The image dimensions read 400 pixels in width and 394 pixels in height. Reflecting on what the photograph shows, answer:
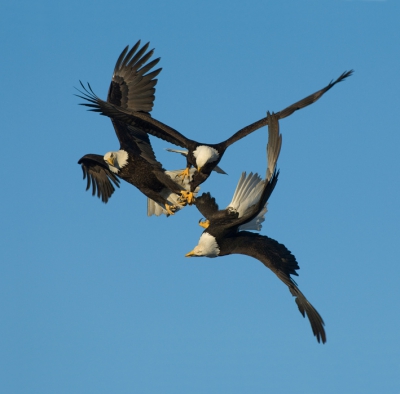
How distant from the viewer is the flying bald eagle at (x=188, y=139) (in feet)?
33.7

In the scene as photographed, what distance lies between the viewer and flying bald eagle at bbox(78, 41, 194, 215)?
11125 millimetres

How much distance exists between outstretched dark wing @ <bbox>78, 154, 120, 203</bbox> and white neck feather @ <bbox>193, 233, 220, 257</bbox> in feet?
9.22

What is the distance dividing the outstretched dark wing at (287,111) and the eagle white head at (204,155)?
0.92ft

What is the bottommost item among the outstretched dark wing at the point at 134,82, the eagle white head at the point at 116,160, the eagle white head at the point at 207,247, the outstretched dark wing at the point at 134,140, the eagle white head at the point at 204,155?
the eagle white head at the point at 207,247

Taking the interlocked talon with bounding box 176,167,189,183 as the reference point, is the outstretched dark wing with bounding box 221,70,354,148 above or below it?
above

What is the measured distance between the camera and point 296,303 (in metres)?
10.2

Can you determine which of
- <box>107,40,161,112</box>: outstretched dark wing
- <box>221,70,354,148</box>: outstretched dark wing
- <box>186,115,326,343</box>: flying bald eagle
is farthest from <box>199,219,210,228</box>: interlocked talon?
<box>107,40,161,112</box>: outstretched dark wing

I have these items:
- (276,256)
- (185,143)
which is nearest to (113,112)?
(185,143)

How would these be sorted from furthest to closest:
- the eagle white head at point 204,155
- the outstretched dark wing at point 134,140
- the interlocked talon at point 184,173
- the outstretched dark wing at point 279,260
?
1. the outstretched dark wing at point 134,140
2. the interlocked talon at point 184,173
3. the eagle white head at point 204,155
4. the outstretched dark wing at point 279,260

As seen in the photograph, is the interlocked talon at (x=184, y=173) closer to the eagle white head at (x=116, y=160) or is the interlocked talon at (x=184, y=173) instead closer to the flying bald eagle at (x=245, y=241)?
the flying bald eagle at (x=245, y=241)

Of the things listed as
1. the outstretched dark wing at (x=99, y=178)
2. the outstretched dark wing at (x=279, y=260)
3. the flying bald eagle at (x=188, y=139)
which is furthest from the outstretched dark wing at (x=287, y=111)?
the outstretched dark wing at (x=99, y=178)

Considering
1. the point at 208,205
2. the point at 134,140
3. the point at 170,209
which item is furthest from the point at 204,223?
the point at 134,140

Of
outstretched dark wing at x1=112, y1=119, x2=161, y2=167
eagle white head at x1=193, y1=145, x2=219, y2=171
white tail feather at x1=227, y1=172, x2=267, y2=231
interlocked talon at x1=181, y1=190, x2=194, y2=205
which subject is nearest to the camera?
eagle white head at x1=193, y1=145, x2=219, y2=171

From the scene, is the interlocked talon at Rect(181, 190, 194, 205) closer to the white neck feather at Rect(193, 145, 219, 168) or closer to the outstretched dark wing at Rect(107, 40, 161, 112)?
the white neck feather at Rect(193, 145, 219, 168)
